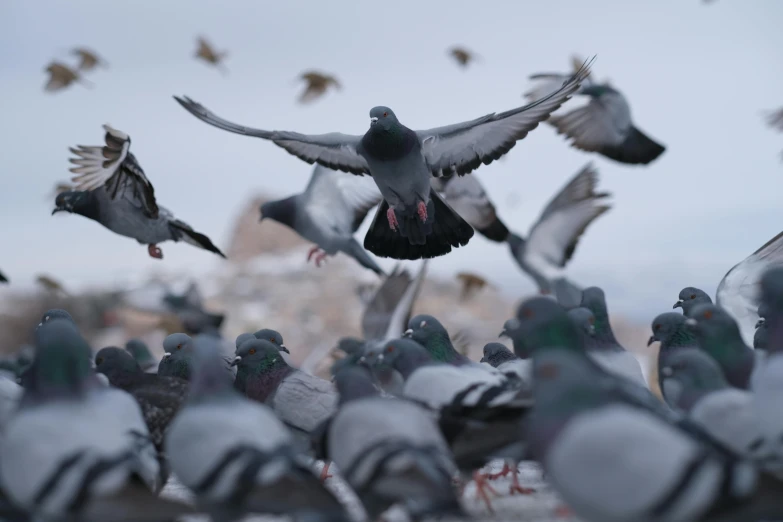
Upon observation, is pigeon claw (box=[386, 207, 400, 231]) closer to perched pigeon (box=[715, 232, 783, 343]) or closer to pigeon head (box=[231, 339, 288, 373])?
pigeon head (box=[231, 339, 288, 373])

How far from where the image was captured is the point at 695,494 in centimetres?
317

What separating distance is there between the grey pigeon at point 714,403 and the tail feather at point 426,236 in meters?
3.87

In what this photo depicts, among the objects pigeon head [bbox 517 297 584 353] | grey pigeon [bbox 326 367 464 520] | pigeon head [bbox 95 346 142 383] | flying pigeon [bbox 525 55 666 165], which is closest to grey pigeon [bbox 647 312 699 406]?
pigeon head [bbox 517 297 584 353]

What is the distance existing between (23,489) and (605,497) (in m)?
2.30

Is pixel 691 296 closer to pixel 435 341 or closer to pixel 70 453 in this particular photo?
pixel 435 341

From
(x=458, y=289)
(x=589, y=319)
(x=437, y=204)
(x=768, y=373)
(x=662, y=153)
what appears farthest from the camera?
(x=458, y=289)

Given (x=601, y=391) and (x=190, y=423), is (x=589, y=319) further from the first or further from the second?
(x=190, y=423)

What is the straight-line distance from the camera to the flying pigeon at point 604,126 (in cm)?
1103

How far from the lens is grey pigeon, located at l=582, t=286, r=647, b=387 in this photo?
231 inches

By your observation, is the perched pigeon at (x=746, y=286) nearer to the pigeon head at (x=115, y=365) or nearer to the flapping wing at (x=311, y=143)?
the flapping wing at (x=311, y=143)

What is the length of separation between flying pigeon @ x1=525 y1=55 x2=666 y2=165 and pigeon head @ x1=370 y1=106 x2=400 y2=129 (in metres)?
3.56

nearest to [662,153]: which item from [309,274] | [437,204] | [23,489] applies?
[437,204]

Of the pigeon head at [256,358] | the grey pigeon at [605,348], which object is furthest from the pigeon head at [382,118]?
the pigeon head at [256,358]

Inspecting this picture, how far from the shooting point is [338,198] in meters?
11.8
